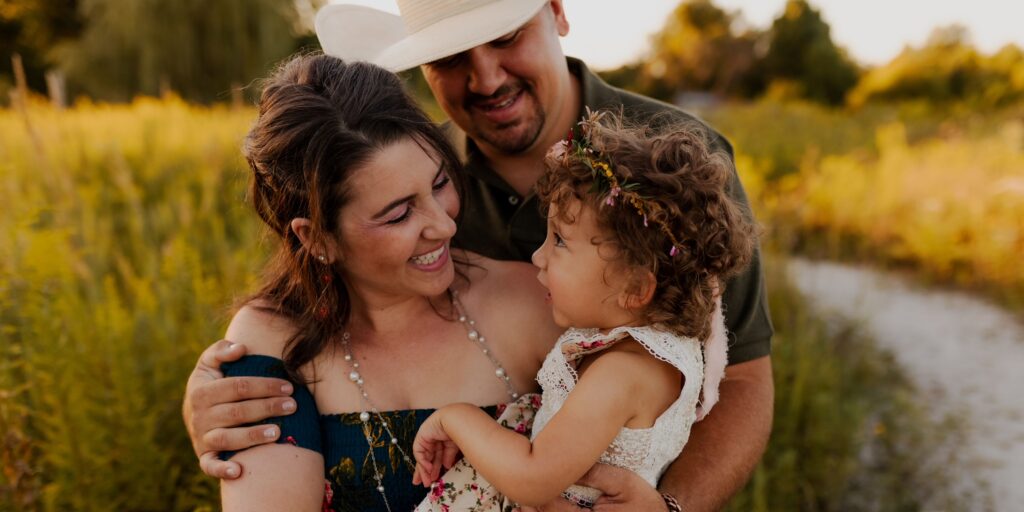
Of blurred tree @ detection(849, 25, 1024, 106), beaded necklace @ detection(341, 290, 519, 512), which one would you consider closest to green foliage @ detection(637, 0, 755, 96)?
blurred tree @ detection(849, 25, 1024, 106)

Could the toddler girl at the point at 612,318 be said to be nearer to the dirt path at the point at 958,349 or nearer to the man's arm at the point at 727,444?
the man's arm at the point at 727,444

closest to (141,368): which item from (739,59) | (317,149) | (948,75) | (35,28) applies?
(317,149)

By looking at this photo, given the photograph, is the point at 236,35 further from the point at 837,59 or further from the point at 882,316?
the point at 837,59

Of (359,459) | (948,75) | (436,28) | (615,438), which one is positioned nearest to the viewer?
(615,438)

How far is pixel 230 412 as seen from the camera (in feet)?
5.57

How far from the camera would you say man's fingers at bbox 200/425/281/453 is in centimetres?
167

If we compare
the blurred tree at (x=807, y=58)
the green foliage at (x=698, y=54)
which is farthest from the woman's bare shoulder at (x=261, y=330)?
the green foliage at (x=698, y=54)

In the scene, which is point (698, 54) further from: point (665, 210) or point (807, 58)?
point (665, 210)

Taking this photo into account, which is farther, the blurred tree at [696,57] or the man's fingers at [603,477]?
the blurred tree at [696,57]

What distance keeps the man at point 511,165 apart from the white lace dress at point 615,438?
0.06m

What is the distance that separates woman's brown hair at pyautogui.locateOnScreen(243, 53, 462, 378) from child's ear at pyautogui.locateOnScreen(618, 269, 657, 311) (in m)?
0.56

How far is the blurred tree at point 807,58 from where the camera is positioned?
23.0 meters

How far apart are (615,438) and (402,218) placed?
708 millimetres

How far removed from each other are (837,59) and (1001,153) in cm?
1870
